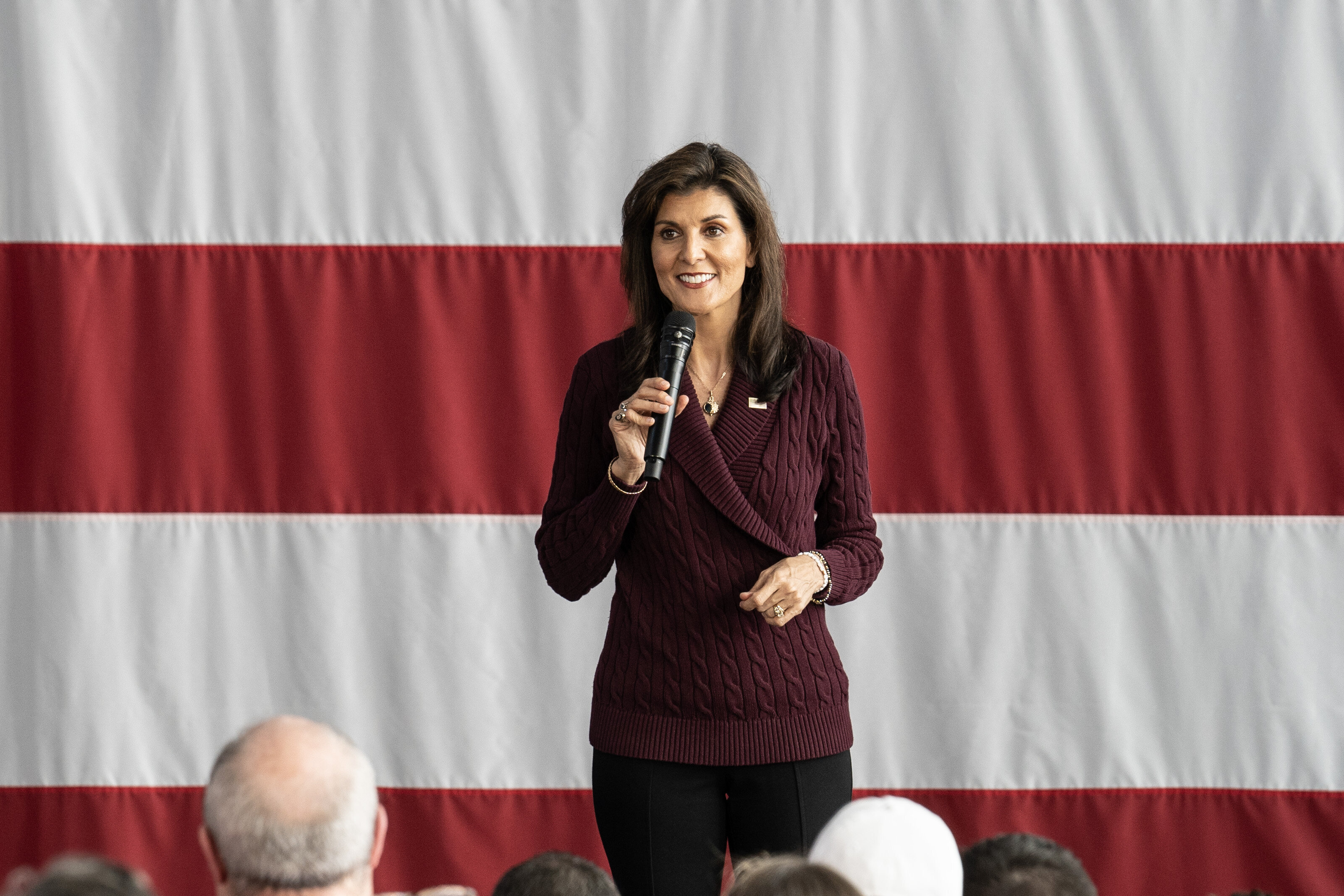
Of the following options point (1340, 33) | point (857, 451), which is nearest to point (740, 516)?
point (857, 451)

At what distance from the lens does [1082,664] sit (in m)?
2.61

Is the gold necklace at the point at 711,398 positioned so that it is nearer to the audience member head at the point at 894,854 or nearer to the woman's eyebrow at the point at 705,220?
the woman's eyebrow at the point at 705,220

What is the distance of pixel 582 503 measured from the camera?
168 cm

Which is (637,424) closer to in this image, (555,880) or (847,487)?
(847,487)

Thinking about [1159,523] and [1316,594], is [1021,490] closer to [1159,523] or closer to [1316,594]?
[1159,523]

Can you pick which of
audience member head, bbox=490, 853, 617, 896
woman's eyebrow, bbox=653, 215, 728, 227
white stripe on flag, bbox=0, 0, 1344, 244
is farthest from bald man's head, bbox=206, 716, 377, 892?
white stripe on flag, bbox=0, 0, 1344, 244

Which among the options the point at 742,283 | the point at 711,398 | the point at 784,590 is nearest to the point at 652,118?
the point at 742,283

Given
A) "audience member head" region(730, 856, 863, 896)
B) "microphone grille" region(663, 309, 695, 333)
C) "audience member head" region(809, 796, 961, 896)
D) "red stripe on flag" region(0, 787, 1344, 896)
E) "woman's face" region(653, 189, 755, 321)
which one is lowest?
"red stripe on flag" region(0, 787, 1344, 896)

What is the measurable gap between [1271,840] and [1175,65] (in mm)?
1613

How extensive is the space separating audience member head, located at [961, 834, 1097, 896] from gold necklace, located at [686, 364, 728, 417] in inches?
30.3

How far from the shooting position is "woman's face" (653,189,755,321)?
1718 mm

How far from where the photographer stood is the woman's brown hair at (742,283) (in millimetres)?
1738

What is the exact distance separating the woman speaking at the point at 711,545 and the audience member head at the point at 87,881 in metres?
0.78

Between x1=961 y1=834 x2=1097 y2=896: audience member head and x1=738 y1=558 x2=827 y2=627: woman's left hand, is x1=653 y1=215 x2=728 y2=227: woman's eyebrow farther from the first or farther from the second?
x1=961 y1=834 x2=1097 y2=896: audience member head
